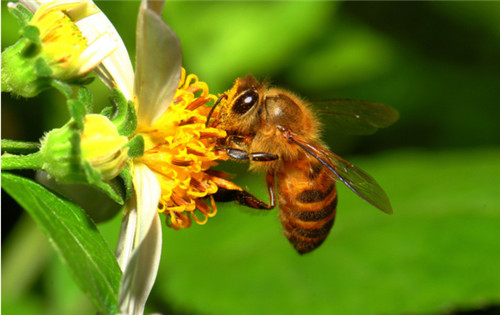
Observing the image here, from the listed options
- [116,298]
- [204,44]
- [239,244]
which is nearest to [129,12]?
[204,44]

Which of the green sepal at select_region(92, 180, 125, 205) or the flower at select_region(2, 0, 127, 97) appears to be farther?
the flower at select_region(2, 0, 127, 97)

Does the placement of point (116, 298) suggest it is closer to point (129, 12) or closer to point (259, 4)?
point (129, 12)

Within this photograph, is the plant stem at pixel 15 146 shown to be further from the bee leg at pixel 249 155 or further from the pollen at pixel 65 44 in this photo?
the bee leg at pixel 249 155

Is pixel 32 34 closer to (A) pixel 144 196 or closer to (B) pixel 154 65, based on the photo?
(B) pixel 154 65

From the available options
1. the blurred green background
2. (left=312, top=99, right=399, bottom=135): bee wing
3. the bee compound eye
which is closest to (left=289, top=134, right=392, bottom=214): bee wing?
the bee compound eye

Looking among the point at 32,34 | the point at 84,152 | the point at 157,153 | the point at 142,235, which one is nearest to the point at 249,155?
the point at 157,153

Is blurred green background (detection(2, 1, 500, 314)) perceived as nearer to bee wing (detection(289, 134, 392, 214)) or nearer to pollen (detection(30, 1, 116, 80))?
bee wing (detection(289, 134, 392, 214))

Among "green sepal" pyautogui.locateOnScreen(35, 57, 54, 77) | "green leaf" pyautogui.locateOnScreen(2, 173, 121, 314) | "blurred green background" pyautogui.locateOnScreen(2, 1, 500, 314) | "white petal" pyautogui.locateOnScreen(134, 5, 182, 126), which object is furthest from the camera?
"blurred green background" pyautogui.locateOnScreen(2, 1, 500, 314)
